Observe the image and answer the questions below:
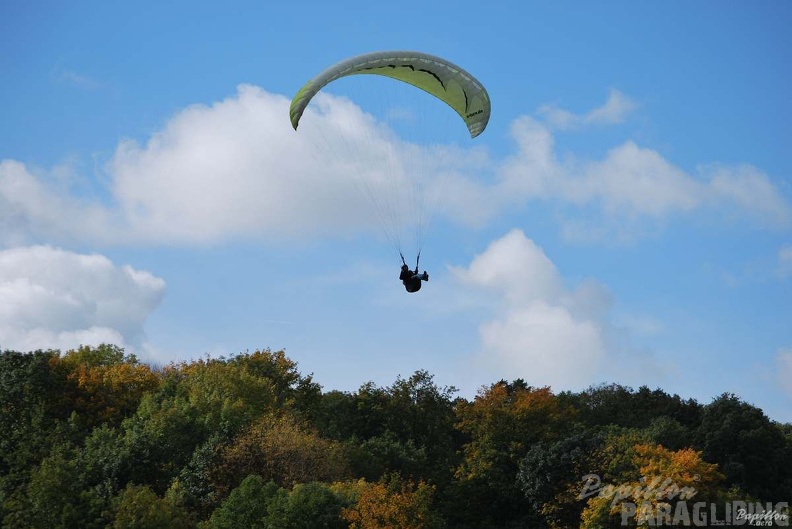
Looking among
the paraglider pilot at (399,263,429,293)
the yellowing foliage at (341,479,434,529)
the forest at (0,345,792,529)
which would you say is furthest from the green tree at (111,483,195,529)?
the paraglider pilot at (399,263,429,293)

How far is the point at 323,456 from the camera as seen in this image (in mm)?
42156

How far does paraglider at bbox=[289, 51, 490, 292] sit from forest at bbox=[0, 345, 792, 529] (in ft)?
44.1

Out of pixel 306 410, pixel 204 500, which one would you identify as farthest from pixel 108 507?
pixel 306 410

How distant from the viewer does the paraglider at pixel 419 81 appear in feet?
86.9

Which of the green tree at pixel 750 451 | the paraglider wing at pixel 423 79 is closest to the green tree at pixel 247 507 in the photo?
the paraglider wing at pixel 423 79

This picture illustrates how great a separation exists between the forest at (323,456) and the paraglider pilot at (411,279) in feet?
37.0

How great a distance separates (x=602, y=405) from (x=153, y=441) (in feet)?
127

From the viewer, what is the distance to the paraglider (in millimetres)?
26500

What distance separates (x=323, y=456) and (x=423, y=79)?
19347mm

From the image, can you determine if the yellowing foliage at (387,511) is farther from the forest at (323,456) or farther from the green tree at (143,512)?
the green tree at (143,512)

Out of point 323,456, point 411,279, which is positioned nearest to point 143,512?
point 323,456

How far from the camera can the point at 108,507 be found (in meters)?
35.8

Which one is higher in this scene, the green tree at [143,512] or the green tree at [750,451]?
the green tree at [750,451]

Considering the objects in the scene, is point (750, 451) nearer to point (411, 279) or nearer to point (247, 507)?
point (247, 507)
